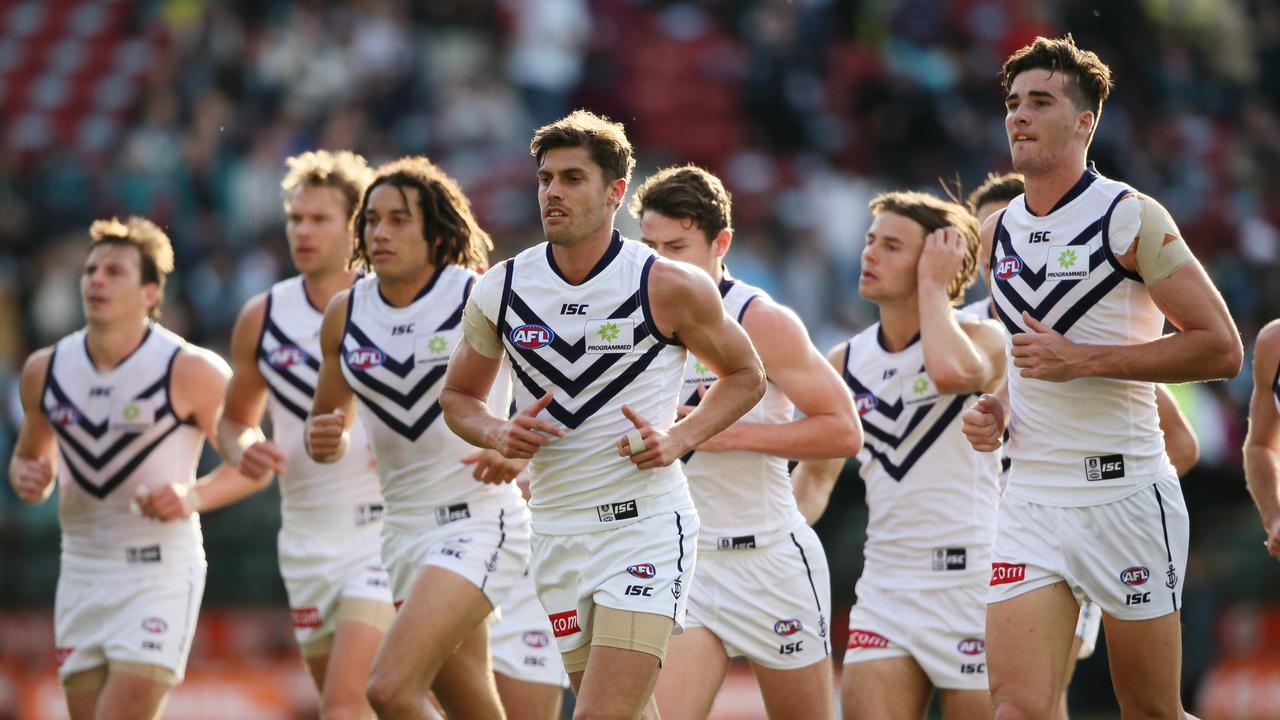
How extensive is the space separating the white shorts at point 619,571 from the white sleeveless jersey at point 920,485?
1807 mm

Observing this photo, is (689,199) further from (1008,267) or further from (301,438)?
(301,438)

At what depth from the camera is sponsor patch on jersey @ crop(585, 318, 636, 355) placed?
6.45 metres

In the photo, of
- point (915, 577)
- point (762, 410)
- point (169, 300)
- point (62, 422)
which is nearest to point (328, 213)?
point (62, 422)

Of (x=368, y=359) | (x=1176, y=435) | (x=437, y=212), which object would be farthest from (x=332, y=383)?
(x=1176, y=435)

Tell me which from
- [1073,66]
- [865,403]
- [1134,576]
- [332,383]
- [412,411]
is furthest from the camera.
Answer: [865,403]

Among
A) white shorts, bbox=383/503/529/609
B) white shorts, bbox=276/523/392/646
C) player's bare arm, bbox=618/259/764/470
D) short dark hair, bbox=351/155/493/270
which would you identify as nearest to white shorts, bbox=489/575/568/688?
white shorts, bbox=276/523/392/646

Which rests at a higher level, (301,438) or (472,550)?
(301,438)

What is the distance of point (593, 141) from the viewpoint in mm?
6566

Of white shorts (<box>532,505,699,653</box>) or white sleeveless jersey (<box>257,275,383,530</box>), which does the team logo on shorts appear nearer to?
white shorts (<box>532,505,699,653</box>)

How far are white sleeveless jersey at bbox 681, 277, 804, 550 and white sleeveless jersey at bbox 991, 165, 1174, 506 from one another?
1.25 m

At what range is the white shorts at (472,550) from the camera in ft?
24.5

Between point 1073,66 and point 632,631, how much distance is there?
297 cm

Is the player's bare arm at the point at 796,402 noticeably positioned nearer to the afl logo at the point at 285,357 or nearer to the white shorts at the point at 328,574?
the white shorts at the point at 328,574

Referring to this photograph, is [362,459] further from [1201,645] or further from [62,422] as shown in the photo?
[1201,645]
